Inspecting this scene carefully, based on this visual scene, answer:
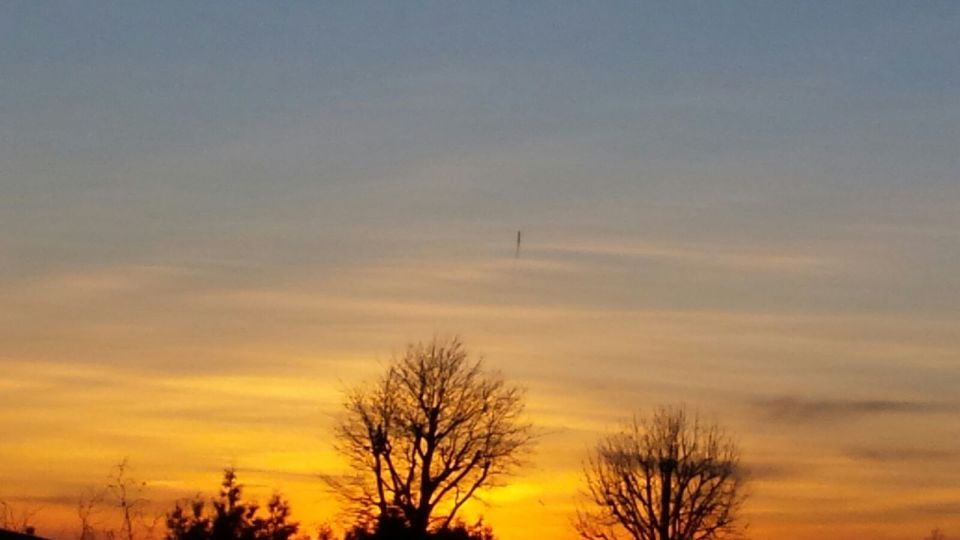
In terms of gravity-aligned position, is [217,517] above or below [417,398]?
below

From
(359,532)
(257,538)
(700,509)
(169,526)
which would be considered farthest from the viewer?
(700,509)

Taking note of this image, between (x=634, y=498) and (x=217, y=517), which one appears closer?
(x=217, y=517)

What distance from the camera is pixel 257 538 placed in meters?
54.3

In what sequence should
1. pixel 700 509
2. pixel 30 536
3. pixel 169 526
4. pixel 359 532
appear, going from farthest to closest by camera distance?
pixel 700 509 → pixel 359 532 → pixel 169 526 → pixel 30 536

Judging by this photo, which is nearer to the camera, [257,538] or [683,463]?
[257,538]

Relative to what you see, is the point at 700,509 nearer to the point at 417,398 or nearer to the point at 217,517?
the point at 417,398

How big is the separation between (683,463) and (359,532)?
49.8 ft

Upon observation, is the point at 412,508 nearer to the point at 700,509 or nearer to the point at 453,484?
the point at 453,484

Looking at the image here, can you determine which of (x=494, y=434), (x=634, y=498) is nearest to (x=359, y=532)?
(x=494, y=434)

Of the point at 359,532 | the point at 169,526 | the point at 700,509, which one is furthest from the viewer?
the point at 700,509

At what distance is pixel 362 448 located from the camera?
70.9 m

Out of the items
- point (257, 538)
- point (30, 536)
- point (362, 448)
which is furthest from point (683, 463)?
point (30, 536)

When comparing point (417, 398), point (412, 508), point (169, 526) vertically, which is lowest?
point (169, 526)

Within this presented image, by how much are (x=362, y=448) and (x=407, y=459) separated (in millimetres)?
2399
